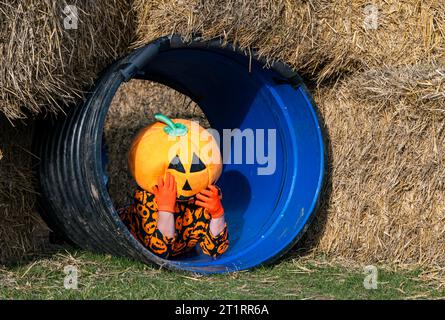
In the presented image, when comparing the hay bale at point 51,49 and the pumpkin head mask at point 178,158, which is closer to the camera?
the hay bale at point 51,49

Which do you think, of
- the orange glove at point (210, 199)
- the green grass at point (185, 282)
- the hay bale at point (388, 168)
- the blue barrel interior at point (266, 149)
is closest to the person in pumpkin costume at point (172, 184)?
the orange glove at point (210, 199)

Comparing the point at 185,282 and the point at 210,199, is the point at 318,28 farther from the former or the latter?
the point at 185,282

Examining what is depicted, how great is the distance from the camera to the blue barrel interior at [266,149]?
4.25 meters

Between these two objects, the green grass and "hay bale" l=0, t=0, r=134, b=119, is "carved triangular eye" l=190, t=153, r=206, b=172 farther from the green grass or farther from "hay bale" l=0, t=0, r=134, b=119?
"hay bale" l=0, t=0, r=134, b=119

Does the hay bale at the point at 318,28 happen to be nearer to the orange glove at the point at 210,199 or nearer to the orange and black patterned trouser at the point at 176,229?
the orange glove at the point at 210,199

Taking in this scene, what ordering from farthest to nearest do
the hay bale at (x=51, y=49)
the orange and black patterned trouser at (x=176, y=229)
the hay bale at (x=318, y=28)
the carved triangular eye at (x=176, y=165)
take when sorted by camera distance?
the orange and black patterned trouser at (x=176, y=229) < the carved triangular eye at (x=176, y=165) < the hay bale at (x=318, y=28) < the hay bale at (x=51, y=49)

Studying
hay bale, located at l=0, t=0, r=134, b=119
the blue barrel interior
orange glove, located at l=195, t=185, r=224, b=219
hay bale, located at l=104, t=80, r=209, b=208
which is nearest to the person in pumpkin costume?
orange glove, located at l=195, t=185, r=224, b=219

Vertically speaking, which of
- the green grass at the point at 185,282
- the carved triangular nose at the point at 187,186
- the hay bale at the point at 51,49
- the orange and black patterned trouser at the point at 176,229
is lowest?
the green grass at the point at 185,282

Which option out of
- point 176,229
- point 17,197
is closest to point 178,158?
point 176,229

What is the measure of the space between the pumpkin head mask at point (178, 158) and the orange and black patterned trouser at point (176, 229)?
13 cm

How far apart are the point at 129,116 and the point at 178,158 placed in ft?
6.39

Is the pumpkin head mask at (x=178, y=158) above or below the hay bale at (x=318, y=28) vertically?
below

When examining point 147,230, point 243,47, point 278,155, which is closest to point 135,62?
point 243,47

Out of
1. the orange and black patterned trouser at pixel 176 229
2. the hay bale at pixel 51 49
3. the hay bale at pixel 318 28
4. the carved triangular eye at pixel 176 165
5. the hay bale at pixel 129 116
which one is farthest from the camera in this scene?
the hay bale at pixel 129 116
